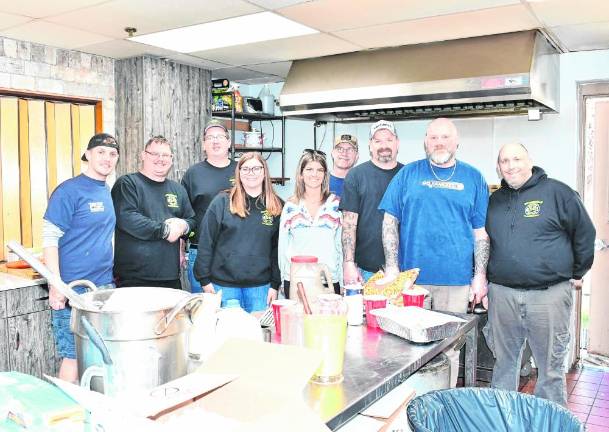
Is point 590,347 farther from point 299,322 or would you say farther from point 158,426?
point 158,426

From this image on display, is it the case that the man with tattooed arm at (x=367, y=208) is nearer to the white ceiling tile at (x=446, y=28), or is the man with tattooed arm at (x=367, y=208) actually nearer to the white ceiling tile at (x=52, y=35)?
the white ceiling tile at (x=446, y=28)

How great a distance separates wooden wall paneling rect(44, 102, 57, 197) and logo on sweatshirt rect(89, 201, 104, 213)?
1.59m

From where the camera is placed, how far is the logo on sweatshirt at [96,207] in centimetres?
299

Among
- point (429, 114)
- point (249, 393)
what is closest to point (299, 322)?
point (249, 393)

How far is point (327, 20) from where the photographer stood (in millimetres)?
3439

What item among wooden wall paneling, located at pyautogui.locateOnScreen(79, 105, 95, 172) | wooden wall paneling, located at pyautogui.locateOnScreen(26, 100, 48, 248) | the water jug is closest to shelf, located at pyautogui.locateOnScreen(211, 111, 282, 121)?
wooden wall paneling, located at pyautogui.locateOnScreen(79, 105, 95, 172)

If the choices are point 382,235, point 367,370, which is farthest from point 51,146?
point 367,370

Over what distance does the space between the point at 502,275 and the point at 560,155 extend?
6.07 feet

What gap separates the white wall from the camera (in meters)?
4.23

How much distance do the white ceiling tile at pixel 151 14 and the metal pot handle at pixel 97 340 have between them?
229 centimetres

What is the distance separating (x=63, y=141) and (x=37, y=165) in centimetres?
29

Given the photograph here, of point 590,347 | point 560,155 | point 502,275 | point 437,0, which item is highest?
point 437,0

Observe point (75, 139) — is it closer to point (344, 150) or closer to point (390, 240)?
point (344, 150)

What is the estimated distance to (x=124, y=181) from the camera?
3.32 metres
